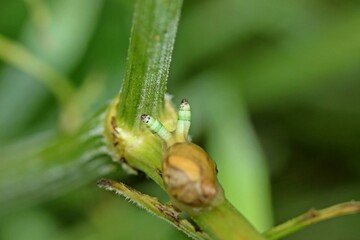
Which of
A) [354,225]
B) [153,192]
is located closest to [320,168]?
[354,225]

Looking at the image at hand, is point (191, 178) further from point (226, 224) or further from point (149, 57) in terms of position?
point (149, 57)

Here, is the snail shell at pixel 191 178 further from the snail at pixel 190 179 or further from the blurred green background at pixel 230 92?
the blurred green background at pixel 230 92

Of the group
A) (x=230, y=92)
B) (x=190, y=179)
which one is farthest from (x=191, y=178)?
(x=230, y=92)

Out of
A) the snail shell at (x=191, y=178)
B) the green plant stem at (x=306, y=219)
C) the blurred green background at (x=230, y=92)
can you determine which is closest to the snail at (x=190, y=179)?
the snail shell at (x=191, y=178)

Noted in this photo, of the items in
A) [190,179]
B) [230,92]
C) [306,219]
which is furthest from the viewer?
[230,92]

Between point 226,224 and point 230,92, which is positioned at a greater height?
point 230,92

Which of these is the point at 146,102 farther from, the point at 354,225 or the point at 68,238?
the point at 354,225

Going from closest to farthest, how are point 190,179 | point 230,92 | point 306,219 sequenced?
point 190,179 < point 306,219 < point 230,92
